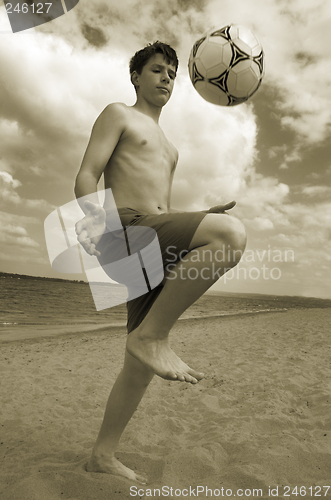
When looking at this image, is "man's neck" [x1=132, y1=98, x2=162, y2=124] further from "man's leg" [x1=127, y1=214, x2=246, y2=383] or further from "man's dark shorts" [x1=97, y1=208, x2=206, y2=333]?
"man's leg" [x1=127, y1=214, x2=246, y2=383]

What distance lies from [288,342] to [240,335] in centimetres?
167

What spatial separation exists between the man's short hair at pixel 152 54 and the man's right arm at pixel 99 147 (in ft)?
1.41

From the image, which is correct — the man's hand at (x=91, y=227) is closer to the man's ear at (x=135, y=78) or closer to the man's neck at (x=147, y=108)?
the man's neck at (x=147, y=108)

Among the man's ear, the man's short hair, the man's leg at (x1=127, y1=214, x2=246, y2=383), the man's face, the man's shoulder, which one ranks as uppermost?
the man's short hair

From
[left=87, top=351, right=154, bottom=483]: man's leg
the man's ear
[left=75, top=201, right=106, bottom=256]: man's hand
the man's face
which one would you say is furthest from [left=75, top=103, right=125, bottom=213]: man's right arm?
[left=87, top=351, right=154, bottom=483]: man's leg

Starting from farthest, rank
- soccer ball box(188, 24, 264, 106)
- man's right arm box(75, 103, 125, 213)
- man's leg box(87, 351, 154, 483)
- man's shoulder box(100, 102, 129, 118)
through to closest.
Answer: soccer ball box(188, 24, 264, 106), man's leg box(87, 351, 154, 483), man's shoulder box(100, 102, 129, 118), man's right arm box(75, 103, 125, 213)

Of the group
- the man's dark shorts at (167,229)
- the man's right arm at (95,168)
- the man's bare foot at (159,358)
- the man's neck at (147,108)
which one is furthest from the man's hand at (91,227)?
the man's neck at (147,108)

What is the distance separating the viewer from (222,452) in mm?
2732

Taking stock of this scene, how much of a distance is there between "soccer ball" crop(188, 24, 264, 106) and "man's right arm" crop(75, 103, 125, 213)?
2.75 ft

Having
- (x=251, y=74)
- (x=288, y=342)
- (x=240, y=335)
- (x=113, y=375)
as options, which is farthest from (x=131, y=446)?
(x=240, y=335)

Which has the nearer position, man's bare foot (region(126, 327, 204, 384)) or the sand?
man's bare foot (region(126, 327, 204, 384))

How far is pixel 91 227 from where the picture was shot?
154 centimetres

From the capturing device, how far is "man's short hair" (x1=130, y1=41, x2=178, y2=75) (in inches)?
83.8

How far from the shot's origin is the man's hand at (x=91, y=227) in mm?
1522
